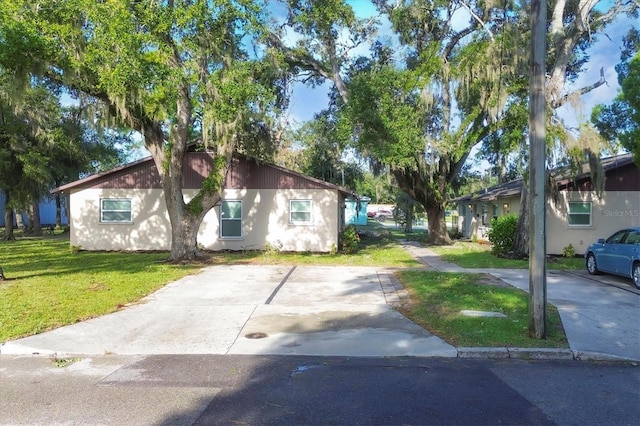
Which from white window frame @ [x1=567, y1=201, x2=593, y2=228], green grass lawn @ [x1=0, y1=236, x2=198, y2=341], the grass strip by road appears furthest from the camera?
white window frame @ [x1=567, y1=201, x2=593, y2=228]

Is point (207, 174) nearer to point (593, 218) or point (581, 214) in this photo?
point (581, 214)

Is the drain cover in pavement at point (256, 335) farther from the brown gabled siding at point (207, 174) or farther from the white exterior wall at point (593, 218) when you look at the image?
the white exterior wall at point (593, 218)

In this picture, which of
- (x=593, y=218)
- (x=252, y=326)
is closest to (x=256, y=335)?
(x=252, y=326)

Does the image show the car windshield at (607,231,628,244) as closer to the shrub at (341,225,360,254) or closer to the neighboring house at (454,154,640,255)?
the neighboring house at (454,154,640,255)

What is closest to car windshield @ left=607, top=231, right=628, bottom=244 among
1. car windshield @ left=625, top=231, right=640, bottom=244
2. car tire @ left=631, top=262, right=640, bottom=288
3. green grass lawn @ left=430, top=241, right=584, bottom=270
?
car windshield @ left=625, top=231, right=640, bottom=244

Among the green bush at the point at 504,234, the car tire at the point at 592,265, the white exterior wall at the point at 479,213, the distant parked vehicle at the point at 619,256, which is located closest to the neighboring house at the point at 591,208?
the green bush at the point at 504,234

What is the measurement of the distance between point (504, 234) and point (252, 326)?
46.0 ft

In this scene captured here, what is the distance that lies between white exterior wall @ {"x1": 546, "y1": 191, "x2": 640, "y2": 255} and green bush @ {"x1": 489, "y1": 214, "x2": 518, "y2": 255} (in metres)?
1.83

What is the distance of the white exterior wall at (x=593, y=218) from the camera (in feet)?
64.7

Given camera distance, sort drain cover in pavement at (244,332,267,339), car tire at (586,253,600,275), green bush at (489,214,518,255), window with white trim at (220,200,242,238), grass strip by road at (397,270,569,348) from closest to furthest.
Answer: grass strip by road at (397,270,569,348) → drain cover in pavement at (244,332,267,339) → car tire at (586,253,600,275) → green bush at (489,214,518,255) → window with white trim at (220,200,242,238)

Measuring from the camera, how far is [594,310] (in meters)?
8.95

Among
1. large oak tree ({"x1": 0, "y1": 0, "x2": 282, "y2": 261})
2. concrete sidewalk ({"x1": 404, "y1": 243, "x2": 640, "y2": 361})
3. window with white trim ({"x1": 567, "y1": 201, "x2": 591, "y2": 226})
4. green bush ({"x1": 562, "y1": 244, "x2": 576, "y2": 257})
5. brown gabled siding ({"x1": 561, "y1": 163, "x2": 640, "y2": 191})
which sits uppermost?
large oak tree ({"x1": 0, "y1": 0, "x2": 282, "y2": 261})

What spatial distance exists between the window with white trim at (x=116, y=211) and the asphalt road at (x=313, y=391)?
15662mm

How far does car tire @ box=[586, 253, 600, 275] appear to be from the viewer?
13.8 meters
